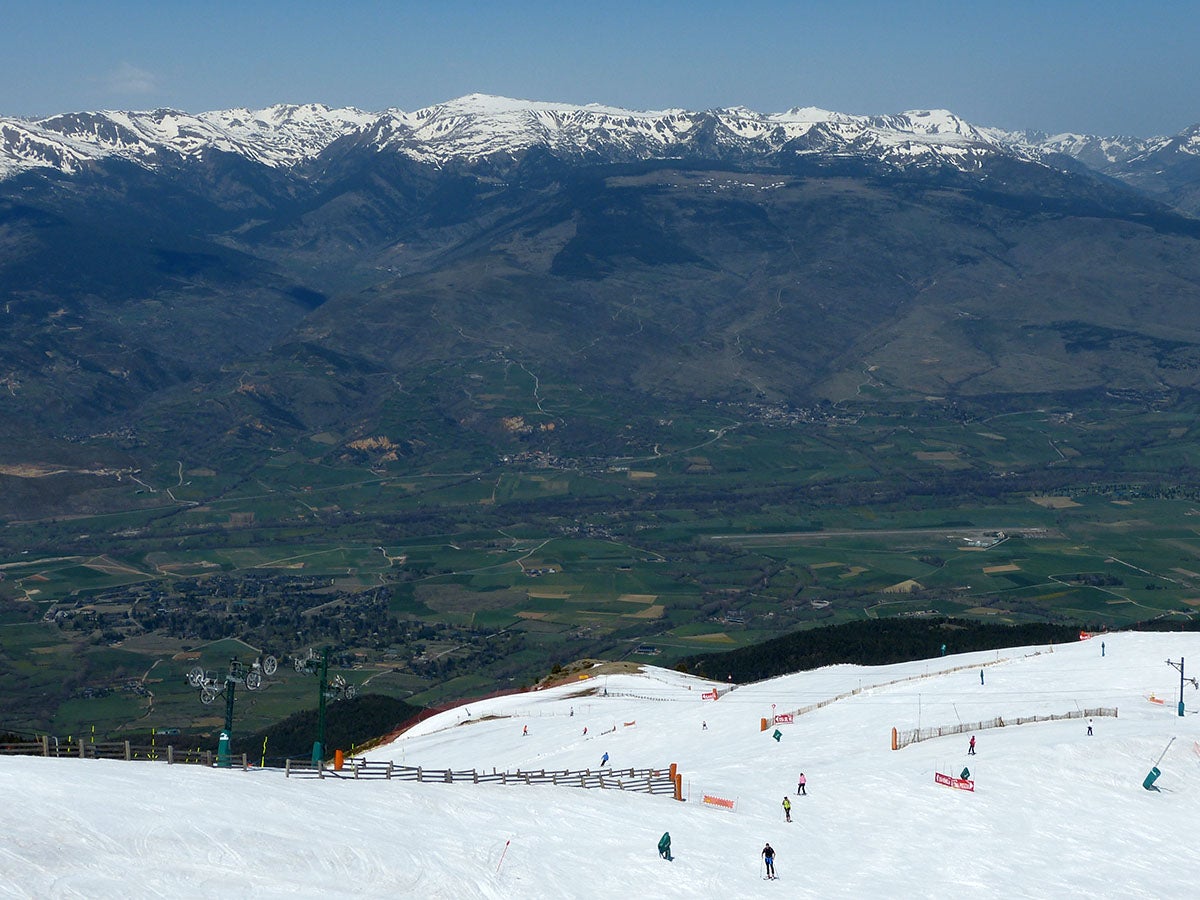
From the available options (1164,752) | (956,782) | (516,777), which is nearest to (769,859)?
(516,777)

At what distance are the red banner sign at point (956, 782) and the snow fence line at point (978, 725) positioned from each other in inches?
393

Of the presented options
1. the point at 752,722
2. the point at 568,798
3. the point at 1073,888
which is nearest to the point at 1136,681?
the point at 752,722

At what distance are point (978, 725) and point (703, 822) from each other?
30782 mm

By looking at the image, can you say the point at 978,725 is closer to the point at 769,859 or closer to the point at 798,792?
the point at 798,792

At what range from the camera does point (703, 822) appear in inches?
2899

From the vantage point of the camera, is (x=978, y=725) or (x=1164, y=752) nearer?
(x=1164, y=752)

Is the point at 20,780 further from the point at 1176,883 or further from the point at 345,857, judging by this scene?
the point at 1176,883

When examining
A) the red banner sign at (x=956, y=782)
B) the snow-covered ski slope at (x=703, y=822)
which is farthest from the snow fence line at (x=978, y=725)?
the red banner sign at (x=956, y=782)

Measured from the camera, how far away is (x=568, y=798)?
252 ft

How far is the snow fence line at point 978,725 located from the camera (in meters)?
94.4

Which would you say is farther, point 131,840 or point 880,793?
point 880,793

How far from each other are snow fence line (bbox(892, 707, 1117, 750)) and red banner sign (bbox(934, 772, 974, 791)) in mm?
9971

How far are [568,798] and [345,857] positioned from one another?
59.7 ft

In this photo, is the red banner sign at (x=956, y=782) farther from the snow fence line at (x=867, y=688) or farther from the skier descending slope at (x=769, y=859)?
the snow fence line at (x=867, y=688)
